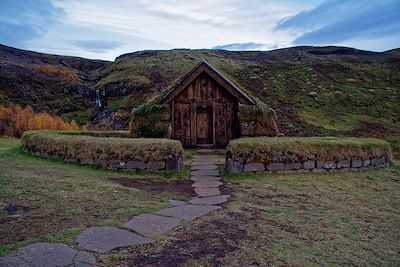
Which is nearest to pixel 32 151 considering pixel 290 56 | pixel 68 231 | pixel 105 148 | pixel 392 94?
pixel 105 148

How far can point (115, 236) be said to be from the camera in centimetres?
475

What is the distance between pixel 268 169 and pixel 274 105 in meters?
22.5

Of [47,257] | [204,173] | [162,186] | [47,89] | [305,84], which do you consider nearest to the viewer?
[47,257]

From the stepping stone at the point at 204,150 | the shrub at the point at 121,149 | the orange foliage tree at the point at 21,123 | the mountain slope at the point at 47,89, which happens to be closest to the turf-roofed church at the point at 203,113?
the stepping stone at the point at 204,150

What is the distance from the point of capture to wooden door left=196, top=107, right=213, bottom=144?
17.4 m

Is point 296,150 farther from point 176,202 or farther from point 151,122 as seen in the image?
point 151,122

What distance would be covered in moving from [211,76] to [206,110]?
1.73m

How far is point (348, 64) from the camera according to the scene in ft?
150

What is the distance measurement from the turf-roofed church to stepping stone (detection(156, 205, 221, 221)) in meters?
9.12

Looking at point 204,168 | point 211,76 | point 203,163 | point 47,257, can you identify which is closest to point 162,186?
point 204,168

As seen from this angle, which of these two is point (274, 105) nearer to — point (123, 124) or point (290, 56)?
point (123, 124)

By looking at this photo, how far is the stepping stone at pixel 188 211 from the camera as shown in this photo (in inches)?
239

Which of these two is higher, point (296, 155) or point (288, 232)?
point (296, 155)

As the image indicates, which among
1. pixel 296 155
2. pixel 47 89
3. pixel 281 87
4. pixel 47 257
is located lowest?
pixel 47 257
